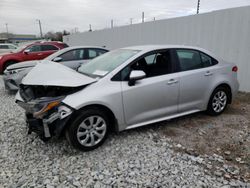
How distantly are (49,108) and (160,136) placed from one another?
1.83m

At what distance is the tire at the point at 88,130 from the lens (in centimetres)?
268

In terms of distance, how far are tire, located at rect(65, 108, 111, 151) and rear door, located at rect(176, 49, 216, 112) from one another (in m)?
1.48

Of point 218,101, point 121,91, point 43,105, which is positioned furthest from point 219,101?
point 43,105

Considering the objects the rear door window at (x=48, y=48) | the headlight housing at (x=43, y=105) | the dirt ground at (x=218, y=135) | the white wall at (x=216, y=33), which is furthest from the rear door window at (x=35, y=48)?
the dirt ground at (x=218, y=135)

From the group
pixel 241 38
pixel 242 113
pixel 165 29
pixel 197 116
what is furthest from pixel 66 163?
pixel 165 29

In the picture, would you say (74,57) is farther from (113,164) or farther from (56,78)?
(113,164)

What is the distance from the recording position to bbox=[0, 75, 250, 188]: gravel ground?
2.29 metres

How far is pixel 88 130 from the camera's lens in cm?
280

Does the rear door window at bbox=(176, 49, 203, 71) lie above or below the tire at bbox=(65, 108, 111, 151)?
above

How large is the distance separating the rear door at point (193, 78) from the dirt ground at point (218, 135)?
1.13 ft

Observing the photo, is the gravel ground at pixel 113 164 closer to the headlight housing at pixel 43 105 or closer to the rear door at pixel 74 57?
the headlight housing at pixel 43 105

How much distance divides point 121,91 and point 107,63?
74 centimetres

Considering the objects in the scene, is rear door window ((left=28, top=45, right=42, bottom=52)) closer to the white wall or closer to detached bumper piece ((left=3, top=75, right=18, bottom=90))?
detached bumper piece ((left=3, top=75, right=18, bottom=90))

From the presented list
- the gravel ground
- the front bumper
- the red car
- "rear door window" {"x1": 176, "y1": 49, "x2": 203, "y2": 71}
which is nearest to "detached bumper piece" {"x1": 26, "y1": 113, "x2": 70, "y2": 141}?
the gravel ground
